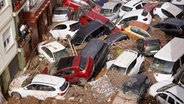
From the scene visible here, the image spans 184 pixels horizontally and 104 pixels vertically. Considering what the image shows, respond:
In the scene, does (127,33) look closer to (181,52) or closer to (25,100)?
(181,52)

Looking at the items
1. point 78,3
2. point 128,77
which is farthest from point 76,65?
point 78,3

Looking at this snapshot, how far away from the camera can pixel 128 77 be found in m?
20.9

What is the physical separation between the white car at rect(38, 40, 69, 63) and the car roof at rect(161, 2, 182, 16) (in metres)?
9.49

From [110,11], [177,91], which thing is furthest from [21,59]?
[177,91]

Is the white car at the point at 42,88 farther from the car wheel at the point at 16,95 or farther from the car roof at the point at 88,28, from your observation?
the car roof at the point at 88,28

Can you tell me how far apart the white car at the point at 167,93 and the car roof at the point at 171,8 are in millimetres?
10332

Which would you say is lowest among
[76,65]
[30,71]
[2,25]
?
[30,71]

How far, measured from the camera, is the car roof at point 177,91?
738 inches

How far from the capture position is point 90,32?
25.3 m

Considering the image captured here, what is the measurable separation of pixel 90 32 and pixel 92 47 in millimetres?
2611

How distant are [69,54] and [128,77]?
4673 millimetres

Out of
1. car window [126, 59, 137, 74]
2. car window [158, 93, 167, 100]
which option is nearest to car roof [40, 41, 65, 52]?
car window [126, 59, 137, 74]

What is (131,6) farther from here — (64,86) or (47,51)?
(64,86)

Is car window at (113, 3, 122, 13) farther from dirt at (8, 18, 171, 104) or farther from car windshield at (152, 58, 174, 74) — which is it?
car windshield at (152, 58, 174, 74)
